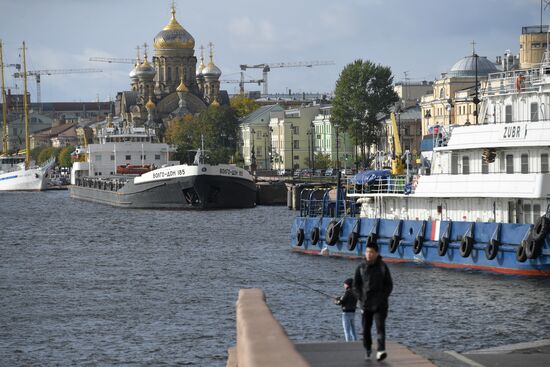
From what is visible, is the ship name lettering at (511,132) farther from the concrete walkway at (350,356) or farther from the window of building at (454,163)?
the concrete walkway at (350,356)

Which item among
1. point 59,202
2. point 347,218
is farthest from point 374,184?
point 59,202

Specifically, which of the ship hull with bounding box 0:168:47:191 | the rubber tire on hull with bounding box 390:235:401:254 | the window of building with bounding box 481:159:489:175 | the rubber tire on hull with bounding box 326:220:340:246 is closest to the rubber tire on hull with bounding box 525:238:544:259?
the window of building with bounding box 481:159:489:175

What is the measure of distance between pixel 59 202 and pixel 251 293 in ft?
421

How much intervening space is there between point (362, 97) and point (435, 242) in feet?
376

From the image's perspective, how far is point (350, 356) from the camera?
1028 inches

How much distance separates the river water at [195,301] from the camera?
1505 inches

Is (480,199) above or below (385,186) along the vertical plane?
below

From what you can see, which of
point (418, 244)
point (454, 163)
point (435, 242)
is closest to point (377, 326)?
point (435, 242)

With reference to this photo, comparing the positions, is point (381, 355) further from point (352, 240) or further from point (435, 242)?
point (352, 240)

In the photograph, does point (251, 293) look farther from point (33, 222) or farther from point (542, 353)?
point (33, 222)

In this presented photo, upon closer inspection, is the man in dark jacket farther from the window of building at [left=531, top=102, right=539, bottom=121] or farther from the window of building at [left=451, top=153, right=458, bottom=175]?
the window of building at [left=451, top=153, right=458, bottom=175]

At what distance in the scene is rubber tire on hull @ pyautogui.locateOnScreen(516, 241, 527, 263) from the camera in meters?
48.5

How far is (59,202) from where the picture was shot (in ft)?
499

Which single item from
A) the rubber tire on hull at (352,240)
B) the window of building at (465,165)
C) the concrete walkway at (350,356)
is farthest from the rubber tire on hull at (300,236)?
the concrete walkway at (350,356)
